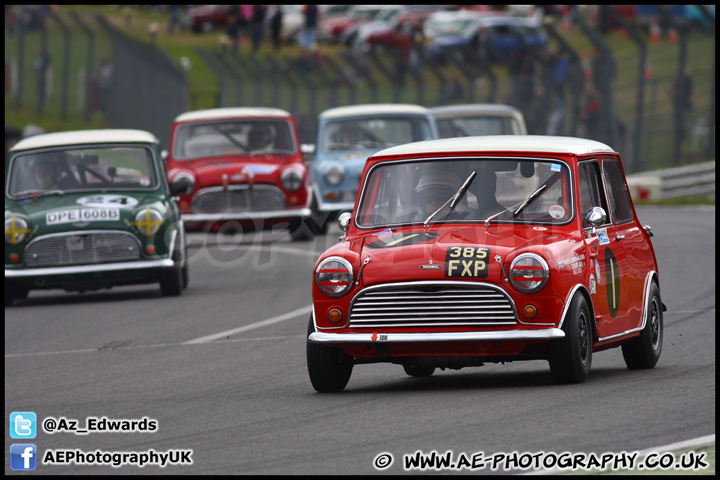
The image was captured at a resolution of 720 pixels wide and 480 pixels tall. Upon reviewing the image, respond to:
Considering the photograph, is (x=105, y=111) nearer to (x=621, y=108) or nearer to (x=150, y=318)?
(x=621, y=108)

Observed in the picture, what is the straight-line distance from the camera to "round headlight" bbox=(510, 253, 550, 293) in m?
8.00

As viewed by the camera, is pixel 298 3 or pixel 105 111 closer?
pixel 105 111

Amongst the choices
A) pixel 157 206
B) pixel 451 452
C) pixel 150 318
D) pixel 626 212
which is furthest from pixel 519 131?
pixel 451 452

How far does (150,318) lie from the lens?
13625 mm

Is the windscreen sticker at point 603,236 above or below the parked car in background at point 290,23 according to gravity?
above

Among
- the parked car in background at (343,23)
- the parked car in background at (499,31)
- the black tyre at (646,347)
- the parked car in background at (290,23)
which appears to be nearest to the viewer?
the black tyre at (646,347)

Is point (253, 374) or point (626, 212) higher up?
point (626, 212)

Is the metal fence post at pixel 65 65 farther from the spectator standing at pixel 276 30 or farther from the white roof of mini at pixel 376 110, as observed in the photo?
the white roof of mini at pixel 376 110

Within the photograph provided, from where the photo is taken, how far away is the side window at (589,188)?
8.85 metres

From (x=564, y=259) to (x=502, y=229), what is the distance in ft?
1.78

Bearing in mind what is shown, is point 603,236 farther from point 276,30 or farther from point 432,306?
point 276,30

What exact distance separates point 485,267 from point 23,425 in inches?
106

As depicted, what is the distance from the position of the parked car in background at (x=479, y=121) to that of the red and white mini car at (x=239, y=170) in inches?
114
